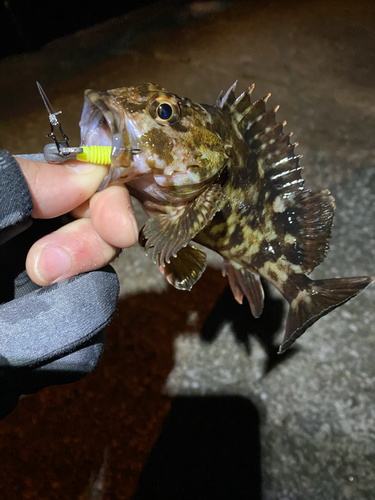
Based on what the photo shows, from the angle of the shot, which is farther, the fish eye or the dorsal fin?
the dorsal fin

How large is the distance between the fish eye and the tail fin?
899mm

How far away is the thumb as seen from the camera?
1.12 meters

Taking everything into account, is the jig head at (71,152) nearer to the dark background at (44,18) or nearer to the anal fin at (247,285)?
the anal fin at (247,285)

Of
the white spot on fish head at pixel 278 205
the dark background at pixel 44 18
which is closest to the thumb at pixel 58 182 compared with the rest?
the white spot on fish head at pixel 278 205

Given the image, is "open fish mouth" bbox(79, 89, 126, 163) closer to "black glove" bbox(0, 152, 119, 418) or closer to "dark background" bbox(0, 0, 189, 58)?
"black glove" bbox(0, 152, 119, 418)

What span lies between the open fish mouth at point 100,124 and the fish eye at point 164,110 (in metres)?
0.16

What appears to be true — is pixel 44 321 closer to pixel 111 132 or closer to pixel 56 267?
pixel 56 267

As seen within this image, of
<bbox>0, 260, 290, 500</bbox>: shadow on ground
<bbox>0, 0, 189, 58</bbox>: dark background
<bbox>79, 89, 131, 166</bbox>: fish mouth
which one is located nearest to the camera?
<bbox>79, 89, 131, 166</bbox>: fish mouth

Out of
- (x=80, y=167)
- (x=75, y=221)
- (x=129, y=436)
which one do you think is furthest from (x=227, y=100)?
(x=129, y=436)

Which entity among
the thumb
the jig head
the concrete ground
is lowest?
the concrete ground

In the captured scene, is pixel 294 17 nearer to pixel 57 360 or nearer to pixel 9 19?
pixel 9 19

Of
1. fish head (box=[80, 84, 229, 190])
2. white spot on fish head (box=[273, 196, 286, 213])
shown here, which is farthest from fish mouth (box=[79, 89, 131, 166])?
white spot on fish head (box=[273, 196, 286, 213])

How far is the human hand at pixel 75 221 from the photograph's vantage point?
3.73 ft

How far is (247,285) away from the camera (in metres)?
1.61
